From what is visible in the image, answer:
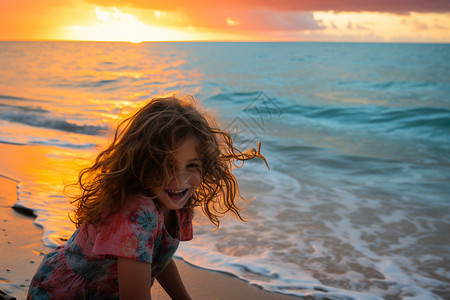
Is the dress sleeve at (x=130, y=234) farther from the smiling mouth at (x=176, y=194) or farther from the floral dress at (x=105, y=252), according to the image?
the smiling mouth at (x=176, y=194)

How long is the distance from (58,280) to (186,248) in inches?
71.5

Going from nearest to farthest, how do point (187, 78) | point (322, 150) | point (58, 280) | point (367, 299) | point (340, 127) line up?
point (58, 280) → point (367, 299) → point (322, 150) → point (340, 127) → point (187, 78)

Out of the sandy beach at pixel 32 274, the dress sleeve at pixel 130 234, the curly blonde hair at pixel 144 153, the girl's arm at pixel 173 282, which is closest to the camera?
the dress sleeve at pixel 130 234

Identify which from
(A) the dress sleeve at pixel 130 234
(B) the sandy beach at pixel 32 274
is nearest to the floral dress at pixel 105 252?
(A) the dress sleeve at pixel 130 234

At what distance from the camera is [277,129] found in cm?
1121

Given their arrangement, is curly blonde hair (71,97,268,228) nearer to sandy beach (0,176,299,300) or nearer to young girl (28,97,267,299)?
young girl (28,97,267,299)

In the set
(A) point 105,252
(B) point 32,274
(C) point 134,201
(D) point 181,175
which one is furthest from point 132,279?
(B) point 32,274

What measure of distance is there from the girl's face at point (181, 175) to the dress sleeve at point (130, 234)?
0.09 metres

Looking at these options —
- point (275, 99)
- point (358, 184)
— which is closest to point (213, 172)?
point (358, 184)

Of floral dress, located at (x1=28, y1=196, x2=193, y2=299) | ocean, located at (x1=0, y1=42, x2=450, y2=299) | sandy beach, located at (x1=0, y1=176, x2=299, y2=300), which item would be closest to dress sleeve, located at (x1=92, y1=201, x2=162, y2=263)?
floral dress, located at (x1=28, y1=196, x2=193, y2=299)

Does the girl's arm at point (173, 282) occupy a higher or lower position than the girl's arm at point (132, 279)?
higher

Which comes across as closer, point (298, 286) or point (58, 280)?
point (58, 280)

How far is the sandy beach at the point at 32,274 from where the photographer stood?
2617 mm

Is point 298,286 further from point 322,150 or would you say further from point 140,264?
point 322,150
